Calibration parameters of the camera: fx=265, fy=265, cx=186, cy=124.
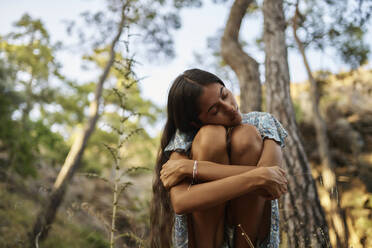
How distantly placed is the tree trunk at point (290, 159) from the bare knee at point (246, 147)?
0.96 metres

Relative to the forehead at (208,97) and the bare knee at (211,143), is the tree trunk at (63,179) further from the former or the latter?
the bare knee at (211,143)

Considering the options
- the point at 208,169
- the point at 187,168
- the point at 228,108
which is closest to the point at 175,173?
the point at 187,168

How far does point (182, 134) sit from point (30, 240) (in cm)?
481

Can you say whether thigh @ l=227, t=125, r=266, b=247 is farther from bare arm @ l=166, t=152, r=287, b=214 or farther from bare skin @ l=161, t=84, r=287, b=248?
bare arm @ l=166, t=152, r=287, b=214

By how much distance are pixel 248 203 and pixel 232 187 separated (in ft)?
0.73

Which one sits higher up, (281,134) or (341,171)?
(281,134)

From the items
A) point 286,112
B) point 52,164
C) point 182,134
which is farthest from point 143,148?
point 182,134

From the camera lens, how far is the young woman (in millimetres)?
1340

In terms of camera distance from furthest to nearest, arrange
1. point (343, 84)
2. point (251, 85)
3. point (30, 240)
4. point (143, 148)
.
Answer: point (143, 148)
point (343, 84)
point (30, 240)
point (251, 85)

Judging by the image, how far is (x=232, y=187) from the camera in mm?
1315

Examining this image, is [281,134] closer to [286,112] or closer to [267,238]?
[267,238]

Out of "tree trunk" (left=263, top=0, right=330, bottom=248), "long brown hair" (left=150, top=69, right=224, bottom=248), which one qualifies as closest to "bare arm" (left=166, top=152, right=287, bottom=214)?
"long brown hair" (left=150, top=69, right=224, bottom=248)

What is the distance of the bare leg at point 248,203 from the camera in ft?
4.80

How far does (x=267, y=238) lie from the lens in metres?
→ 1.60
